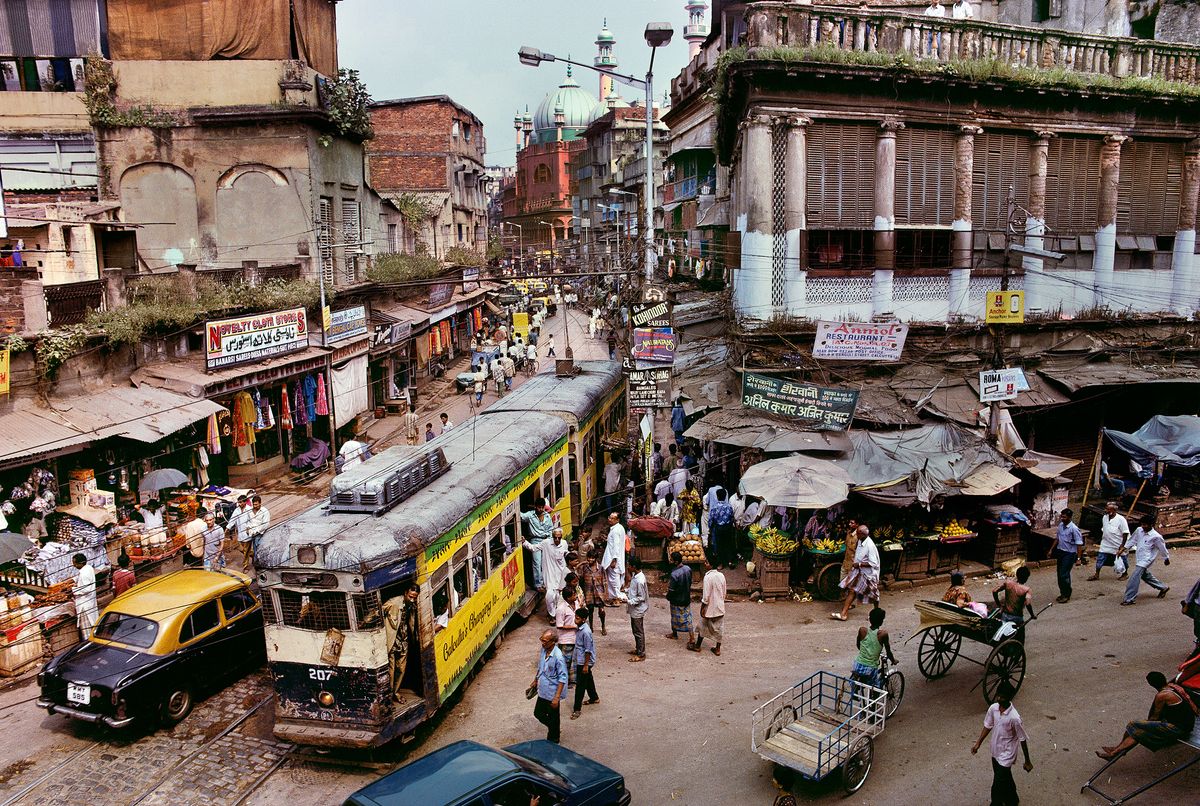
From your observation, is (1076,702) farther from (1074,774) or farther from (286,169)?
(286,169)

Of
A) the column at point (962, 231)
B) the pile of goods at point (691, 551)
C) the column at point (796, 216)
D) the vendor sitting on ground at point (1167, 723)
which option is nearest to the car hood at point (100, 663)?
the pile of goods at point (691, 551)


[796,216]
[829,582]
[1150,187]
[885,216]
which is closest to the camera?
[829,582]

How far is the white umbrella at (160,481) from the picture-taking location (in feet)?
53.7

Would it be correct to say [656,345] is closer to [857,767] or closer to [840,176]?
[840,176]

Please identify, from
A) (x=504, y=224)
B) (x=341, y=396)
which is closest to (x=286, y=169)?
(x=341, y=396)

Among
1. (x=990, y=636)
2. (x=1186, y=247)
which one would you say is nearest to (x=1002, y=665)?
(x=990, y=636)

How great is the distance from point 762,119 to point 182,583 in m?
13.9

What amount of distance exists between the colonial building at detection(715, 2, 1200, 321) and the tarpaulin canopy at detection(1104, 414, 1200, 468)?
3601 mm

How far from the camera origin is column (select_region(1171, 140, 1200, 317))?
2158 centimetres

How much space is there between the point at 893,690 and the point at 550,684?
13.4 ft

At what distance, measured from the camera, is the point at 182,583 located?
40.5 ft

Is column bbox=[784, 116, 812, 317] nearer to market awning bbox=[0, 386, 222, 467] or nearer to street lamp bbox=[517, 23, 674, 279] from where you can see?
street lamp bbox=[517, 23, 674, 279]

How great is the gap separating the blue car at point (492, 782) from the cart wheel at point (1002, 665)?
4634mm

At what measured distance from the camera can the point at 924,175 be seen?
19609 millimetres
